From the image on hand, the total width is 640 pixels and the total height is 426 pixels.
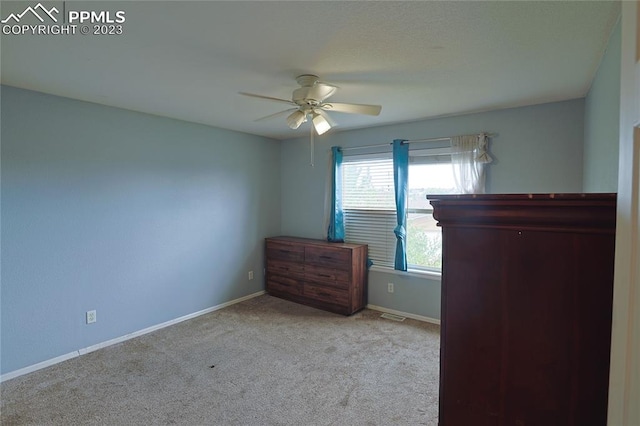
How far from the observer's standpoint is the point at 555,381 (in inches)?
27.5

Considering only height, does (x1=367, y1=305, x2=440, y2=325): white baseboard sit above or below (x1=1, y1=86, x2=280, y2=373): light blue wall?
below

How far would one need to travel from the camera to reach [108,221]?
3260 mm

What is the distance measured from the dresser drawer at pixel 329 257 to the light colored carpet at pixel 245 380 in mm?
732

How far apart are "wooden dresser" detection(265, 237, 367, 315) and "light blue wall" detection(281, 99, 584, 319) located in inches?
13.4

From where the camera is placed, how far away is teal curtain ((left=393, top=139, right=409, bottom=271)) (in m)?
3.93

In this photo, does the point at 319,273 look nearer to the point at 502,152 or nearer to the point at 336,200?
the point at 336,200

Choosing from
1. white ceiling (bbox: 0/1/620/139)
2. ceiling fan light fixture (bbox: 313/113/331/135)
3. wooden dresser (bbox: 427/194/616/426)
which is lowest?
wooden dresser (bbox: 427/194/616/426)

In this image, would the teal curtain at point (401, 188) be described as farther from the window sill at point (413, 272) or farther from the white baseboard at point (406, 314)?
the white baseboard at point (406, 314)

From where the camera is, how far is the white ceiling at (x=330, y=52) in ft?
5.20

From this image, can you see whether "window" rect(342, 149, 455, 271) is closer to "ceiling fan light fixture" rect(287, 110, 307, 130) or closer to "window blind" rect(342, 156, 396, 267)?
"window blind" rect(342, 156, 396, 267)

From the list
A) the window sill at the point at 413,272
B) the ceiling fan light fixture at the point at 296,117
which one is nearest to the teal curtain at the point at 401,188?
the window sill at the point at 413,272

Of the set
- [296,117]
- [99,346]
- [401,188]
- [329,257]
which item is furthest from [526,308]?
[99,346]

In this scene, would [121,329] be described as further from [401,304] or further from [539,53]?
[539,53]

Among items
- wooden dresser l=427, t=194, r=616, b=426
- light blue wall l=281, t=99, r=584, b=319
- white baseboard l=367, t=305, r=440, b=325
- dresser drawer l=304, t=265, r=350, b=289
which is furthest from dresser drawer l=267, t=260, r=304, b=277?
wooden dresser l=427, t=194, r=616, b=426
